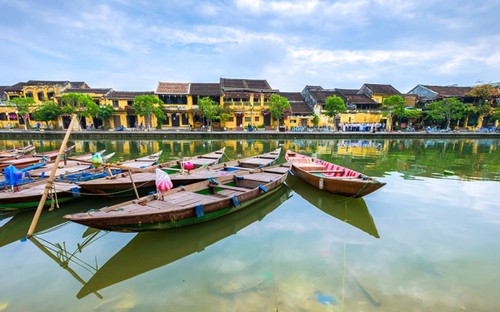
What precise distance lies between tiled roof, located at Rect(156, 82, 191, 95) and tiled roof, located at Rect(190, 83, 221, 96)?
102 centimetres

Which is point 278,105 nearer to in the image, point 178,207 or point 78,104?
point 78,104

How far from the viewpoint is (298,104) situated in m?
40.7

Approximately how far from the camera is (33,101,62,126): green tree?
3106 centimetres

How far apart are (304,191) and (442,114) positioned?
1499 inches

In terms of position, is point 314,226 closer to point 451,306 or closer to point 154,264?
point 451,306

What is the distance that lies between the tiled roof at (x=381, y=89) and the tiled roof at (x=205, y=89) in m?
26.8

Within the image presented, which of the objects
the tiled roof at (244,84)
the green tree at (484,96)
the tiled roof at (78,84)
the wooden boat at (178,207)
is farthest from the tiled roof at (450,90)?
the tiled roof at (78,84)

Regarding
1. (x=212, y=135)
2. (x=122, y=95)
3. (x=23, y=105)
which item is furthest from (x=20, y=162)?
(x=23, y=105)

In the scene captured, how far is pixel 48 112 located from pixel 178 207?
119 ft

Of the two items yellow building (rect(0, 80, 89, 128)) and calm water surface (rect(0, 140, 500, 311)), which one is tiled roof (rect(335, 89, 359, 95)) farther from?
yellow building (rect(0, 80, 89, 128))

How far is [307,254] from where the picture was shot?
215 inches

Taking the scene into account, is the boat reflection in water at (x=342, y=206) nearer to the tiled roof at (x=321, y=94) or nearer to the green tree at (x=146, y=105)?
the green tree at (x=146, y=105)

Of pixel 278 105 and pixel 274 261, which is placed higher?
pixel 278 105

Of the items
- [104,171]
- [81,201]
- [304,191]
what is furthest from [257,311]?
[104,171]
